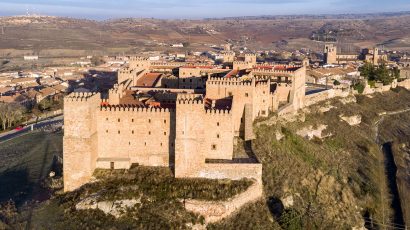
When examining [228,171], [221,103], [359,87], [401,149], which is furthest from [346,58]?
[228,171]

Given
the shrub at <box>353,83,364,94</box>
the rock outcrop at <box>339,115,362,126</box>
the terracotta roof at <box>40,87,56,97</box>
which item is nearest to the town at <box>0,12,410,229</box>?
the rock outcrop at <box>339,115,362,126</box>

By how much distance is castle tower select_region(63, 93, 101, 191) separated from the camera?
2317cm

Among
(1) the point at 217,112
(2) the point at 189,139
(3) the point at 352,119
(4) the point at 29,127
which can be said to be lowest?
(4) the point at 29,127

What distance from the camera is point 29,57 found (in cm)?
10888

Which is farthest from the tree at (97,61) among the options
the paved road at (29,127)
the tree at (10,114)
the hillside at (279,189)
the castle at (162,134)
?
the castle at (162,134)

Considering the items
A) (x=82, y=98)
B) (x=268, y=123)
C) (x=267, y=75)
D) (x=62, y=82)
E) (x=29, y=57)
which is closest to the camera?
(x=82, y=98)

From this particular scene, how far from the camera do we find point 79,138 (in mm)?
23391

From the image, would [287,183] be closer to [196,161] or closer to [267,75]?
[196,161]

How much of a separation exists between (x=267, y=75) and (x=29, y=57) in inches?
3338

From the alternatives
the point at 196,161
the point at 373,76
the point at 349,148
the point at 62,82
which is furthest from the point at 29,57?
the point at 196,161

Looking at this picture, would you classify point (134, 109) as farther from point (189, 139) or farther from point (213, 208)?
point (213, 208)

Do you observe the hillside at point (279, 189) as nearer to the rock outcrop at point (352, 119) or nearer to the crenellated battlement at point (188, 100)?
the rock outcrop at point (352, 119)

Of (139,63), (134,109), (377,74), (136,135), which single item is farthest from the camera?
(377,74)

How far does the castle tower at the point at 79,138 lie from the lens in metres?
23.2
